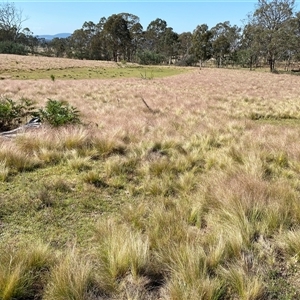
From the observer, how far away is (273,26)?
152 feet

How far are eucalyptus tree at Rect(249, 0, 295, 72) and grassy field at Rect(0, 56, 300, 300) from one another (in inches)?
1771

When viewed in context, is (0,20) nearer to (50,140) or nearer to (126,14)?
(126,14)

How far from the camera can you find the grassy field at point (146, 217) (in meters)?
2.23

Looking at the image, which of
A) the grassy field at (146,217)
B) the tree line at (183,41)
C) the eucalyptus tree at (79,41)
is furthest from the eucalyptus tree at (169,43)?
the grassy field at (146,217)

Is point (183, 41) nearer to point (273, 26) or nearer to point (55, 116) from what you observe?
point (273, 26)

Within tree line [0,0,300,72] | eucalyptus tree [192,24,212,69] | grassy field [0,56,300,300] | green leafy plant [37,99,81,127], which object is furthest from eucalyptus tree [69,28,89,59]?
grassy field [0,56,300,300]

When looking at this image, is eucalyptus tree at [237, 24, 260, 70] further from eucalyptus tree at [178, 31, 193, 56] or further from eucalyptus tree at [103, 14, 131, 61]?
eucalyptus tree at [103, 14, 131, 61]

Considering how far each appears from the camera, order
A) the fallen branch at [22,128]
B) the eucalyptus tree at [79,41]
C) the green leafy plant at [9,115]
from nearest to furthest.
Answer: the fallen branch at [22,128], the green leafy plant at [9,115], the eucalyptus tree at [79,41]

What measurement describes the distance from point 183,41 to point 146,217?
281ft

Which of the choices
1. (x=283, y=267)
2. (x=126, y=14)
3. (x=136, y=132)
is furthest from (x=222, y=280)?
(x=126, y=14)

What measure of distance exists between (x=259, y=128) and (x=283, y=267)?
625cm

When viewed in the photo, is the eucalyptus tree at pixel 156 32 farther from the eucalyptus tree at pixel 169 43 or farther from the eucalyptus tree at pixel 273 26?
the eucalyptus tree at pixel 273 26

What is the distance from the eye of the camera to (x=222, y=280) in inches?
88.6

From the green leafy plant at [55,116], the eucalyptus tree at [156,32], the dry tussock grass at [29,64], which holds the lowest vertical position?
the green leafy plant at [55,116]
